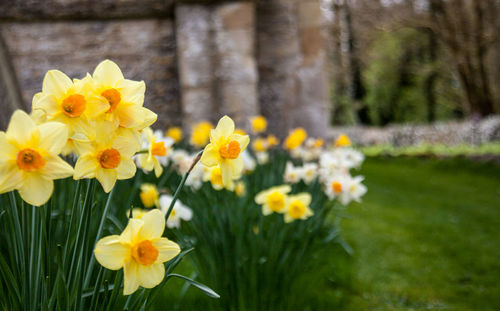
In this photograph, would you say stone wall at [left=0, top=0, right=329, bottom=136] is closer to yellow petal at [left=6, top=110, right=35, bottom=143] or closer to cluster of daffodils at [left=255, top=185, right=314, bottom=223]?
cluster of daffodils at [left=255, top=185, right=314, bottom=223]

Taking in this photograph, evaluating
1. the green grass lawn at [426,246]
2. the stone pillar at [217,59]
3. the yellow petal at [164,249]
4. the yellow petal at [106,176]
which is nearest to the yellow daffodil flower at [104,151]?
the yellow petal at [106,176]

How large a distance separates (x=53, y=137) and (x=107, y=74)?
0.16 meters

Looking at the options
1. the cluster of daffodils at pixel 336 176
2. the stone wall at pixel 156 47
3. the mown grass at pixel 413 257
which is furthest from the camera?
the stone wall at pixel 156 47

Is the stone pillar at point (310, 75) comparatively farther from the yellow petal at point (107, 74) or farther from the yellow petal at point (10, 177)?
the yellow petal at point (10, 177)

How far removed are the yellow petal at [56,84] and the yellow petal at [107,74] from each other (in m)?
0.05

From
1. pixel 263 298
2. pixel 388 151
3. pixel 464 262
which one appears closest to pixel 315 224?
pixel 263 298

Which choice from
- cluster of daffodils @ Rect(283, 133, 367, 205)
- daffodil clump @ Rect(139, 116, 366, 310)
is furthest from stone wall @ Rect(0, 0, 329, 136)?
daffodil clump @ Rect(139, 116, 366, 310)

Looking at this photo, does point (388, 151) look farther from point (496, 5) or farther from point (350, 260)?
point (350, 260)

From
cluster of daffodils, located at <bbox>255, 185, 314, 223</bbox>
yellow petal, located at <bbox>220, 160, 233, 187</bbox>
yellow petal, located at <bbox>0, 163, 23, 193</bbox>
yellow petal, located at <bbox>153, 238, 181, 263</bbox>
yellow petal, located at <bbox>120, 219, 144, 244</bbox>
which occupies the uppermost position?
yellow petal, located at <bbox>0, 163, 23, 193</bbox>

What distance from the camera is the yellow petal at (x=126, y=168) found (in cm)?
73

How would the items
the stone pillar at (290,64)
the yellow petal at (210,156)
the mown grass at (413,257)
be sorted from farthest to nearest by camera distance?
the stone pillar at (290,64), the mown grass at (413,257), the yellow petal at (210,156)

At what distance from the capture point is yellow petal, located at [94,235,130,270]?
67 centimetres

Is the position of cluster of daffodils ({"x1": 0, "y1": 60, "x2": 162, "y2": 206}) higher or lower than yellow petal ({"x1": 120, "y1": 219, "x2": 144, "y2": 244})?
higher

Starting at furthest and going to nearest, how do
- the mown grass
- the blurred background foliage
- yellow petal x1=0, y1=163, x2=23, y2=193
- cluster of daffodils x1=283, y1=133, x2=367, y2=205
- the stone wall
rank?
the blurred background foliage → the stone wall → the mown grass → cluster of daffodils x1=283, y1=133, x2=367, y2=205 → yellow petal x1=0, y1=163, x2=23, y2=193
